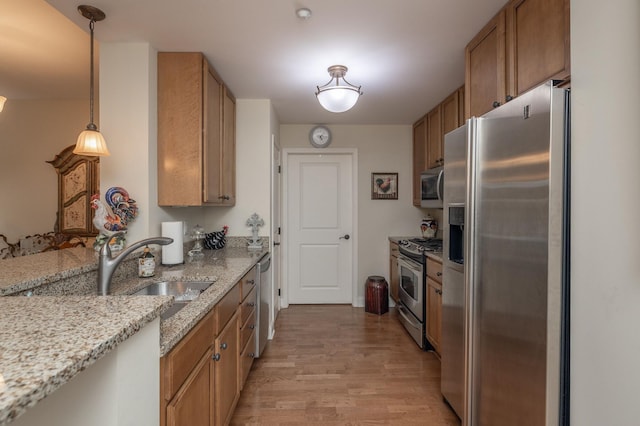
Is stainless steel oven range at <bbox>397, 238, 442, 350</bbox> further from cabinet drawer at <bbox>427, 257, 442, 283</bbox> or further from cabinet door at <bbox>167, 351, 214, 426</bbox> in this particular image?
cabinet door at <bbox>167, 351, 214, 426</bbox>

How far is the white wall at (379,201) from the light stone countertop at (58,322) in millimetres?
2694

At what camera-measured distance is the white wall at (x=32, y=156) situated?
140 inches

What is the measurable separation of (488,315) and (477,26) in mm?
1637

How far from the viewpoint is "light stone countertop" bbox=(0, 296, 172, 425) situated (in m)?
0.49

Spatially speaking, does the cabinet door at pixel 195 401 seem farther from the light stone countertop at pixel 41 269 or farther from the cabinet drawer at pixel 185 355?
the light stone countertop at pixel 41 269

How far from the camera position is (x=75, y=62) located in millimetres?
2670

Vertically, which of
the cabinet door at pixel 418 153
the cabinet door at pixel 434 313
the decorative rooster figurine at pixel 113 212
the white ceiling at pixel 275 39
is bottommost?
the cabinet door at pixel 434 313

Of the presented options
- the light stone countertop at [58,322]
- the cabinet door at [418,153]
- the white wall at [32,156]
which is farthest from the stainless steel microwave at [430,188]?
the white wall at [32,156]

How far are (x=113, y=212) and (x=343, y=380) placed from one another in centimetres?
195

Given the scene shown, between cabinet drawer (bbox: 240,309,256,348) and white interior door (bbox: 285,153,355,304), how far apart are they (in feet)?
5.66

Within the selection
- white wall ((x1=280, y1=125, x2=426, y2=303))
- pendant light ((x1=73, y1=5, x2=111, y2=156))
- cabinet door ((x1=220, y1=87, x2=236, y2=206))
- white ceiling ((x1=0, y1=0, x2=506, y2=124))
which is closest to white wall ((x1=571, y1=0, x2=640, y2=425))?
white ceiling ((x1=0, y1=0, x2=506, y2=124))

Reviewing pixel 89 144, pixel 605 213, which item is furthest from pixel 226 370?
pixel 605 213

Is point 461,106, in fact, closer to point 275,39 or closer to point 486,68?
point 486,68

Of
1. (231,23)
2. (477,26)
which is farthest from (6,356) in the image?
(477,26)
